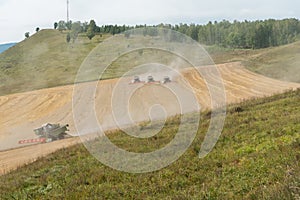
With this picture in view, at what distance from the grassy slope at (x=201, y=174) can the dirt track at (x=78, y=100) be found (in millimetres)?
10515

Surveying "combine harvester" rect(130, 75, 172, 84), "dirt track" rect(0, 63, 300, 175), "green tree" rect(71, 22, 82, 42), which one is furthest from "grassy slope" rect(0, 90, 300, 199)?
"green tree" rect(71, 22, 82, 42)

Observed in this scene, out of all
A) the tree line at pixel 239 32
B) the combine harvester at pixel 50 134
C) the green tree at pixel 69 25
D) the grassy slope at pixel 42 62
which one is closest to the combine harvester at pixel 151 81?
the grassy slope at pixel 42 62

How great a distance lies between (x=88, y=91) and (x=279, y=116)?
130ft

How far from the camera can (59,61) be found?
333 ft

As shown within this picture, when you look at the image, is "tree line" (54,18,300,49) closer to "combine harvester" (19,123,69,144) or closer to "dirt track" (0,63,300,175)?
"dirt track" (0,63,300,175)

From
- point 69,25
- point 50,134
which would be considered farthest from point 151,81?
point 69,25

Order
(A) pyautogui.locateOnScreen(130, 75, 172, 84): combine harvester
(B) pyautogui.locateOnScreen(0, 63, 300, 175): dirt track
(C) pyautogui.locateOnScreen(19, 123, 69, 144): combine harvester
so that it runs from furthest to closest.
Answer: (A) pyautogui.locateOnScreen(130, 75, 172, 84): combine harvester → (B) pyautogui.locateOnScreen(0, 63, 300, 175): dirt track → (C) pyautogui.locateOnScreen(19, 123, 69, 144): combine harvester

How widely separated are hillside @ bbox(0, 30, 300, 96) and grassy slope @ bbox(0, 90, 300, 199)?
119ft

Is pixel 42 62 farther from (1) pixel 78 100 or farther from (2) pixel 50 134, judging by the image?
(2) pixel 50 134

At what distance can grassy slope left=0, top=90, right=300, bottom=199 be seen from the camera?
8.80 m

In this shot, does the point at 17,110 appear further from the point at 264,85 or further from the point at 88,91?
the point at 264,85

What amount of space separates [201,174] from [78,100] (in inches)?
1541

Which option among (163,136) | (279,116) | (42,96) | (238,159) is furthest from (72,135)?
(42,96)

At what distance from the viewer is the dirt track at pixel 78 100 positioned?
33156 millimetres
